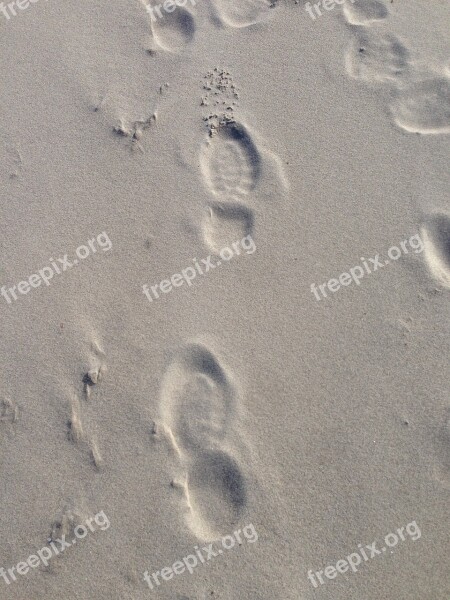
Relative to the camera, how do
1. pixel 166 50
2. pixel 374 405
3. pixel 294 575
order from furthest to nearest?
pixel 166 50 → pixel 374 405 → pixel 294 575

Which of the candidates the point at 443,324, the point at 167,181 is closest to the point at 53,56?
the point at 167,181

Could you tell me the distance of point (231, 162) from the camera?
12.0 feet

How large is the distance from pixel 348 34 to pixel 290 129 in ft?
3.11

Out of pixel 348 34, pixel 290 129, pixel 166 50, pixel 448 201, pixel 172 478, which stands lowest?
pixel 172 478

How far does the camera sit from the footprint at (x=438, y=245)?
338 cm

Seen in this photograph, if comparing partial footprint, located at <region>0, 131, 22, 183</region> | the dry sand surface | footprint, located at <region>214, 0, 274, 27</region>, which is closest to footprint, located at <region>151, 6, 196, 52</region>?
the dry sand surface

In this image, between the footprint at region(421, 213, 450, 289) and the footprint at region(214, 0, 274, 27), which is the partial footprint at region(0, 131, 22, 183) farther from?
the footprint at region(421, 213, 450, 289)

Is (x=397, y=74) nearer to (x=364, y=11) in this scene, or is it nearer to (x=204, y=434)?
(x=364, y=11)

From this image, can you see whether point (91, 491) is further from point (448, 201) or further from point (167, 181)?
point (448, 201)

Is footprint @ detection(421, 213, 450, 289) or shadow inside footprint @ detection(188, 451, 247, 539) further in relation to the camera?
footprint @ detection(421, 213, 450, 289)

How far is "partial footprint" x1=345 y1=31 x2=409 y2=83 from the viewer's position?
12.4 feet

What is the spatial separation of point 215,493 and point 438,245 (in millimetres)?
2189

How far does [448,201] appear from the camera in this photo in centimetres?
347

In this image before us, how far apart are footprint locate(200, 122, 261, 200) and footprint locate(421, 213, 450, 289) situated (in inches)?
48.5
